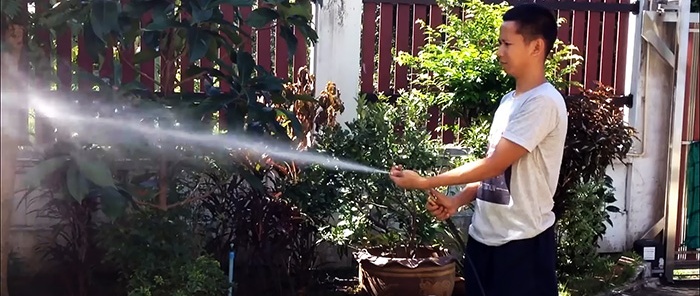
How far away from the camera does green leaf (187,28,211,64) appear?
11.1 ft

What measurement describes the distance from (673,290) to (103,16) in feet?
13.1

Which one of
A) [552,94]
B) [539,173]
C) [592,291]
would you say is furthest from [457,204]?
[592,291]

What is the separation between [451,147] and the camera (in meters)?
5.16

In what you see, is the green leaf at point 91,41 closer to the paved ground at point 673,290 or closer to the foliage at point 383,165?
the foliage at point 383,165

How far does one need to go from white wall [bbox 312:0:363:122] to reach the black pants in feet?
8.19

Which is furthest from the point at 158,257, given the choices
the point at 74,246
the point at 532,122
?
the point at 532,122

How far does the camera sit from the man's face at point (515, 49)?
2.81 metres

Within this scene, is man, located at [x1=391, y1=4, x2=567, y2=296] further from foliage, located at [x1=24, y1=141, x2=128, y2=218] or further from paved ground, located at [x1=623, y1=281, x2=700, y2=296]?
paved ground, located at [x1=623, y1=281, x2=700, y2=296]

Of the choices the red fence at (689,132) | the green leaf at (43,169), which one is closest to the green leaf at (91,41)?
the green leaf at (43,169)

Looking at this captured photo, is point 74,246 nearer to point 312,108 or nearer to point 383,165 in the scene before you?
point 312,108

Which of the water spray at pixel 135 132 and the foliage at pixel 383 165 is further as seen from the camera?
the foliage at pixel 383 165

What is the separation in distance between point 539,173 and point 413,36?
113 inches

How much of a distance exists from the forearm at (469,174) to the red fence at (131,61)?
5.54 ft

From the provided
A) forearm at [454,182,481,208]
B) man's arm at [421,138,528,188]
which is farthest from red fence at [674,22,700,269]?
man's arm at [421,138,528,188]
